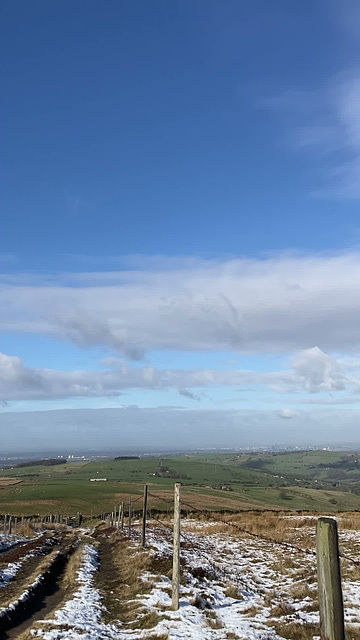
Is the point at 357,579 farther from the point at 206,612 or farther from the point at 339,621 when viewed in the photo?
the point at 339,621

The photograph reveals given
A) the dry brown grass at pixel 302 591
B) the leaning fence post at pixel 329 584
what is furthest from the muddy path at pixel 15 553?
the leaning fence post at pixel 329 584

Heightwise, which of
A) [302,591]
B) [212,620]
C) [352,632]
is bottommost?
[302,591]

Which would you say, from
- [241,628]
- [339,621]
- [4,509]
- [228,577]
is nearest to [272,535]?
[228,577]

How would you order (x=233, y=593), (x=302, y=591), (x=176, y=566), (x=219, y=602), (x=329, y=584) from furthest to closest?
(x=233, y=593), (x=302, y=591), (x=219, y=602), (x=176, y=566), (x=329, y=584)

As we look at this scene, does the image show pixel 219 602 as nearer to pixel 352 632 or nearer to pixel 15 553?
pixel 352 632

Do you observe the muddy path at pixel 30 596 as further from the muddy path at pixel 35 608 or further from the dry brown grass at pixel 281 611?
the dry brown grass at pixel 281 611

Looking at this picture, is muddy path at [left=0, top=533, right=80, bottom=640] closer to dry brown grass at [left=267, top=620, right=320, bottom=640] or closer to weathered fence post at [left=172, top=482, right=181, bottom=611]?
weathered fence post at [left=172, top=482, right=181, bottom=611]

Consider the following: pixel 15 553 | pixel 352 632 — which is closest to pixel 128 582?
pixel 352 632
